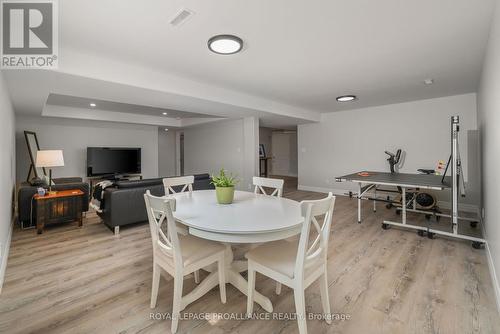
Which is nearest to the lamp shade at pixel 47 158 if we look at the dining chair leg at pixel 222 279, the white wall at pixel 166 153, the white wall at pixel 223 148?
the dining chair leg at pixel 222 279

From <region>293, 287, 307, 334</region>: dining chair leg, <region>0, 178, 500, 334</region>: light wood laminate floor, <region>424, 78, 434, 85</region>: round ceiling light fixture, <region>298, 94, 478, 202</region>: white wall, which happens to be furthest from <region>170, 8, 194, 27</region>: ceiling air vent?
<region>298, 94, 478, 202</region>: white wall

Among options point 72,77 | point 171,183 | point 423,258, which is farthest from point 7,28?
point 423,258

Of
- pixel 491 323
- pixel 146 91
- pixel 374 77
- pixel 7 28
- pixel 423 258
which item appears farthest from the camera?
pixel 374 77

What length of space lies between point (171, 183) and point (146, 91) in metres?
1.36

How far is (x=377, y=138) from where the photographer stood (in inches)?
215

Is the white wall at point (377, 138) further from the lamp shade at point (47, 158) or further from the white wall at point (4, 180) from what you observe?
the white wall at point (4, 180)

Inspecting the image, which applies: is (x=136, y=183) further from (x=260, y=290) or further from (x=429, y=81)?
(x=429, y=81)

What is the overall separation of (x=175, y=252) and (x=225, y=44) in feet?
6.22

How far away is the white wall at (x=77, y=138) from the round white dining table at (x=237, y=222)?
517 cm

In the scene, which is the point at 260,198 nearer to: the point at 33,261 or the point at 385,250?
the point at 385,250

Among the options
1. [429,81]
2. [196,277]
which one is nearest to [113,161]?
[196,277]

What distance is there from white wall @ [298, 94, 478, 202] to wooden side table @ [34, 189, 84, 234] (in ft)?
18.1

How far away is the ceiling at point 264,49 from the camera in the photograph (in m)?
1.75

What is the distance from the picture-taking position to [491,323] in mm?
1571
